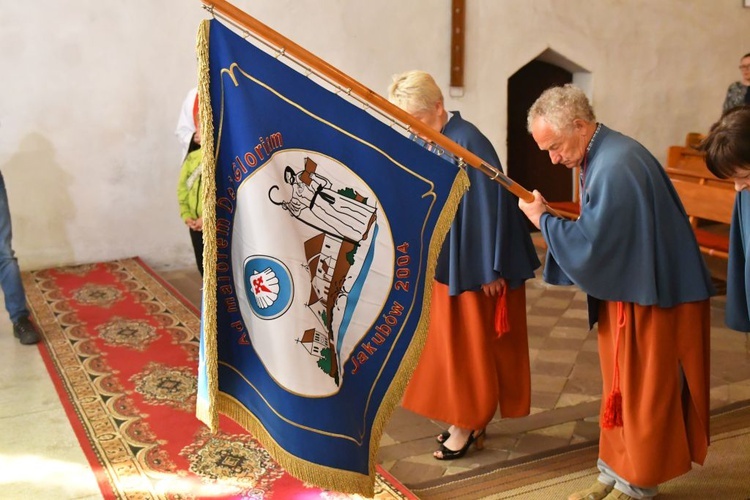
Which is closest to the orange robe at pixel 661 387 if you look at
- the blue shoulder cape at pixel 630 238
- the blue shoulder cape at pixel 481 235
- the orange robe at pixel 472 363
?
the blue shoulder cape at pixel 630 238

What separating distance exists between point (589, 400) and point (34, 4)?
5.26 meters

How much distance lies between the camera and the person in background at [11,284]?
17.8 ft

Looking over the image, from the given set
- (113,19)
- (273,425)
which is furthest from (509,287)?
(113,19)

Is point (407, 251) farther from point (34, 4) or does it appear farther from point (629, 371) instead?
point (34, 4)

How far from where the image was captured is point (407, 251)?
2654mm

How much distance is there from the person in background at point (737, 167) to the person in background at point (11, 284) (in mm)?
4206

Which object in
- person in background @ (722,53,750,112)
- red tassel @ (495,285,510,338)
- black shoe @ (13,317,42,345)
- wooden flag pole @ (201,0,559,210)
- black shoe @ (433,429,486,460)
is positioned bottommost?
black shoe @ (433,429,486,460)

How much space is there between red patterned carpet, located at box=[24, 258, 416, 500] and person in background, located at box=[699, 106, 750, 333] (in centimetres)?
151

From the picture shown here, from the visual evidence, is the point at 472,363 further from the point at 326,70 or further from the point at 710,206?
the point at 710,206

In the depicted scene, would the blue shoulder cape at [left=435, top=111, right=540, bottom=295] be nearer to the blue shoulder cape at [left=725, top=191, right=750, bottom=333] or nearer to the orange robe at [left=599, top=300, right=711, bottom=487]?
the orange robe at [left=599, top=300, right=711, bottom=487]

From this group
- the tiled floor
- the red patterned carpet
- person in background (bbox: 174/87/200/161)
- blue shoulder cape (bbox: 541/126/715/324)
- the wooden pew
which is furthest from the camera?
person in background (bbox: 174/87/200/161)

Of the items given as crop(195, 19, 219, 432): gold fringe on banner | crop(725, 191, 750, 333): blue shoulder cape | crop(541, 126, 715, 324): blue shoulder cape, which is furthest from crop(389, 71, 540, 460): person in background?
crop(195, 19, 219, 432): gold fringe on banner

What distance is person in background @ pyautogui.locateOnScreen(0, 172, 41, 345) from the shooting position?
17.8ft

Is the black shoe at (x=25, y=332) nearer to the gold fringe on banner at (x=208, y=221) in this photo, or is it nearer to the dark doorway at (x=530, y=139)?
the gold fringe on banner at (x=208, y=221)
